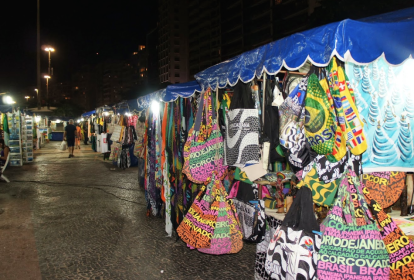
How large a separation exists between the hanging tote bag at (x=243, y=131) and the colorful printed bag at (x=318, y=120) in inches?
34.5

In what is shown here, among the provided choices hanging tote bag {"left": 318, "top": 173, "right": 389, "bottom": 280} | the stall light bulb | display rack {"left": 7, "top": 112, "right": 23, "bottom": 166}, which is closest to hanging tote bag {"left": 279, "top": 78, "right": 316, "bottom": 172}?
hanging tote bag {"left": 318, "top": 173, "right": 389, "bottom": 280}

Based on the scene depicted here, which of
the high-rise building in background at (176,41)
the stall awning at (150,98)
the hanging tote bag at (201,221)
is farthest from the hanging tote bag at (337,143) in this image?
the high-rise building in background at (176,41)

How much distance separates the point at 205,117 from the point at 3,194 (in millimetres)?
7324

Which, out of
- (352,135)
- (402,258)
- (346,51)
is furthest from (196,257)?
(346,51)

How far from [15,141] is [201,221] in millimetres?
13796

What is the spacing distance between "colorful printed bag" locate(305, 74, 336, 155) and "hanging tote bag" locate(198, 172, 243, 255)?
1685 millimetres

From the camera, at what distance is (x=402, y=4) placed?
29.4 ft

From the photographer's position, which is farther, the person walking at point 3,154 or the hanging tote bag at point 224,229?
the person walking at point 3,154

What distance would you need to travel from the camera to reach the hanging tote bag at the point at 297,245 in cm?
271

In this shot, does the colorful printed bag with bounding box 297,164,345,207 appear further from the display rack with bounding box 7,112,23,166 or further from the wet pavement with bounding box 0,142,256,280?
the display rack with bounding box 7,112,23,166

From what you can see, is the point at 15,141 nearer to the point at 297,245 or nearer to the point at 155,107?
the point at 155,107

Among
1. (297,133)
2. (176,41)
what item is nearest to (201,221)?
(297,133)

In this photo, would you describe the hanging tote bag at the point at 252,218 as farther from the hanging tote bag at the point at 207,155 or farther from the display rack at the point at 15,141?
the display rack at the point at 15,141

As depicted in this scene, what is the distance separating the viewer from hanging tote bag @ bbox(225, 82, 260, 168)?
3.59 m
